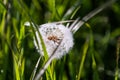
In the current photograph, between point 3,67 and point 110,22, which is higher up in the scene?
point 110,22

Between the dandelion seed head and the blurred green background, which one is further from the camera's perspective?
the blurred green background

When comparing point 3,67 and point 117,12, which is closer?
point 3,67

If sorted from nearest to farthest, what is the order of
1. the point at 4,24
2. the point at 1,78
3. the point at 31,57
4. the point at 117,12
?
1. the point at 1,78
2. the point at 4,24
3. the point at 31,57
4. the point at 117,12

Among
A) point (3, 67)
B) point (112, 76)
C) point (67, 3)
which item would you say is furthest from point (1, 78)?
→ point (67, 3)

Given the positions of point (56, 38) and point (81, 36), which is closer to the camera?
point (56, 38)

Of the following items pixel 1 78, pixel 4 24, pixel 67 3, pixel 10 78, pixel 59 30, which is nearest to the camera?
pixel 59 30

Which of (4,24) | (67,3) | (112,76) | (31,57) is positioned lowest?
(112,76)

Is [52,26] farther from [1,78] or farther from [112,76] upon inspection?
[112,76]

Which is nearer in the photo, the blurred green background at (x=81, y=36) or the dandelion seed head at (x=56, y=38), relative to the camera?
the dandelion seed head at (x=56, y=38)
